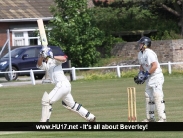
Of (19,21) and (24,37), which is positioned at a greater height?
(19,21)

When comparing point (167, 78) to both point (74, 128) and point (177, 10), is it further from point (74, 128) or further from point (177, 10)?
point (74, 128)

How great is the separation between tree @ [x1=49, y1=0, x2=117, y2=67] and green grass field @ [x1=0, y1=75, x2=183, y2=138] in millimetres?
8575

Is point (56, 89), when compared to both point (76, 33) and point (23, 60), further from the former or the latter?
point (76, 33)

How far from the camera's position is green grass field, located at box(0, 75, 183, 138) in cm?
1468

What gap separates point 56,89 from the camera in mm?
15219

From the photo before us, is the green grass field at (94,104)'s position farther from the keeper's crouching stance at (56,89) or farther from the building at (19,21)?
the building at (19,21)

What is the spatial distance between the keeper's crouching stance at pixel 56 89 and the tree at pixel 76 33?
2642 centimetres

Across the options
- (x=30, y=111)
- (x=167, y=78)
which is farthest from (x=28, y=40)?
(x=30, y=111)

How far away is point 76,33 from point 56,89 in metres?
26.9

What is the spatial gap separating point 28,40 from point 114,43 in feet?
18.6

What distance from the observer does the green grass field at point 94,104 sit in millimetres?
14680

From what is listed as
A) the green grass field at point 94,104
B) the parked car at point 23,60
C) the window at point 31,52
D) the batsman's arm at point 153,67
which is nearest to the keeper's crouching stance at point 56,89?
the green grass field at point 94,104

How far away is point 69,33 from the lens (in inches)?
1642

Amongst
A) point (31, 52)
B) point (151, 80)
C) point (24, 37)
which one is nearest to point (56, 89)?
point (151, 80)
